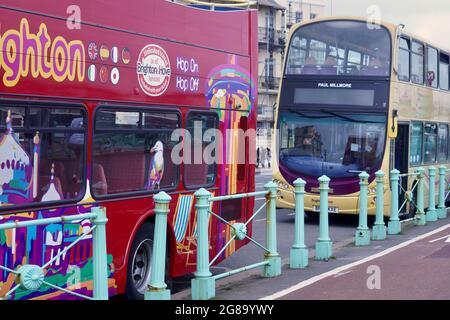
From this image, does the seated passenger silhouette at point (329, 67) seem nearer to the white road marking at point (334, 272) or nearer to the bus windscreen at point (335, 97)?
the bus windscreen at point (335, 97)

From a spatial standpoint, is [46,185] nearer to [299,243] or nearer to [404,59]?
[299,243]

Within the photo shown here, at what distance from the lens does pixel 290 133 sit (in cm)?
1927

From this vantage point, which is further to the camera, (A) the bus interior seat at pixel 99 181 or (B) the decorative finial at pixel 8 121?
(A) the bus interior seat at pixel 99 181

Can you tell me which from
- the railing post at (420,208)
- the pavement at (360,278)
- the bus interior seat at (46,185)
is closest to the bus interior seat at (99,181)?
the bus interior seat at (46,185)

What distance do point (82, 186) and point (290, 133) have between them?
1146cm

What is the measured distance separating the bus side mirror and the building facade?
49491mm

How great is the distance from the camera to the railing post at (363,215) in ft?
46.5

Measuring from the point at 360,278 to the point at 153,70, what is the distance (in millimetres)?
3740

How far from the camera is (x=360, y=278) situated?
33.9ft

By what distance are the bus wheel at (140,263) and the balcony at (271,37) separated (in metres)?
63.6

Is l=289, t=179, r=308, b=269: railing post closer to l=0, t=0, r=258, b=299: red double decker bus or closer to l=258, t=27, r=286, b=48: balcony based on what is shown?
l=0, t=0, r=258, b=299: red double decker bus

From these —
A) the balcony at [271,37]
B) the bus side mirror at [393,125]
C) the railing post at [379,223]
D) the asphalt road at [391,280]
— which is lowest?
the asphalt road at [391,280]

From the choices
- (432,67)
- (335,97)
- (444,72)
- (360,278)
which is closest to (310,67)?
(335,97)

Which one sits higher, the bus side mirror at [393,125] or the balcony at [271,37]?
the balcony at [271,37]
